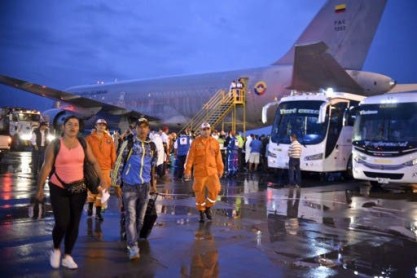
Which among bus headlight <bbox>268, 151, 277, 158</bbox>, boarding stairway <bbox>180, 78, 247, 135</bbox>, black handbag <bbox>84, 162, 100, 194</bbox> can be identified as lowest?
black handbag <bbox>84, 162, 100, 194</bbox>

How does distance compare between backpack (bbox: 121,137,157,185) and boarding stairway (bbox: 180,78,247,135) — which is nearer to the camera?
backpack (bbox: 121,137,157,185)

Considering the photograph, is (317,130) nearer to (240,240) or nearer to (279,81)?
(279,81)

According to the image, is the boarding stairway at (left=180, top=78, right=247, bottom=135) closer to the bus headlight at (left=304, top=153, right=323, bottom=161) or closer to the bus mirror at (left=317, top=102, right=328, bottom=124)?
the bus headlight at (left=304, top=153, right=323, bottom=161)

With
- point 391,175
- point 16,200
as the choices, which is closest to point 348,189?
point 391,175

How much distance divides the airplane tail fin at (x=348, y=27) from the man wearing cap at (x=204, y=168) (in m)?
18.6

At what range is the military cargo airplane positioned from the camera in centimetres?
2292

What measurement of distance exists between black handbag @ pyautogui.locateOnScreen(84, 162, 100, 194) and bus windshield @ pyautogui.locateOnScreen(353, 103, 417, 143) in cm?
1141

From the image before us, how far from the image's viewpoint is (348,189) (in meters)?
16.0

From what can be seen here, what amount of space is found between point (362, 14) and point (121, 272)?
893 inches

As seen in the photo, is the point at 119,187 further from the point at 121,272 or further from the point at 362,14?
the point at 362,14

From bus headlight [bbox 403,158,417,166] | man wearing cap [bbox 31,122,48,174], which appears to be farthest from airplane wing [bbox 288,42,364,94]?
man wearing cap [bbox 31,122,48,174]

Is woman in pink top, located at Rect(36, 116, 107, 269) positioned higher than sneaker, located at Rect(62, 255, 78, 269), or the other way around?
woman in pink top, located at Rect(36, 116, 107, 269)

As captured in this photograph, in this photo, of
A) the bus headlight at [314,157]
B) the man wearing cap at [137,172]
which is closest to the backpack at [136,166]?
the man wearing cap at [137,172]

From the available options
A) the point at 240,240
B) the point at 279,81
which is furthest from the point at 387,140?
the point at 279,81
